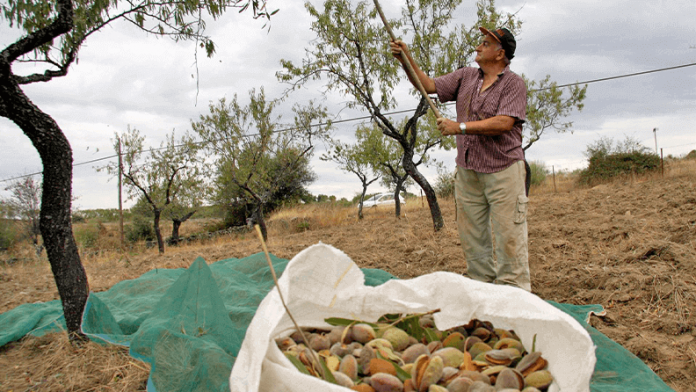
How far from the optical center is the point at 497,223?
258 cm

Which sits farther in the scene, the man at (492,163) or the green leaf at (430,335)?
the man at (492,163)

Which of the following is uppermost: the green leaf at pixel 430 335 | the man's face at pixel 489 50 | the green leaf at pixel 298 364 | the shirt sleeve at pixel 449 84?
the man's face at pixel 489 50

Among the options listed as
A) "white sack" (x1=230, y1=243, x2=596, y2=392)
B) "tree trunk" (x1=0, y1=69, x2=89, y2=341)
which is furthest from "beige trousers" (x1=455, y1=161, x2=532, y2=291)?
"tree trunk" (x1=0, y1=69, x2=89, y2=341)

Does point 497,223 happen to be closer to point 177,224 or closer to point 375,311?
point 375,311

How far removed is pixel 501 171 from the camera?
2566mm

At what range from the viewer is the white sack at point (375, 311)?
4.09 ft

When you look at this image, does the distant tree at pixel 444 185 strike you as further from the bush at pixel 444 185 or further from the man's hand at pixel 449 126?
the man's hand at pixel 449 126

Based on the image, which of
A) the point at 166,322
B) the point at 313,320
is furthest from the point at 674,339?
the point at 166,322

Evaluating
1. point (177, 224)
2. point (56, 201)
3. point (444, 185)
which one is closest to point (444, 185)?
point (444, 185)

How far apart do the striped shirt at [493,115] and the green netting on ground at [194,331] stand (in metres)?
0.99

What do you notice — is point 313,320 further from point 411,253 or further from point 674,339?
point 411,253

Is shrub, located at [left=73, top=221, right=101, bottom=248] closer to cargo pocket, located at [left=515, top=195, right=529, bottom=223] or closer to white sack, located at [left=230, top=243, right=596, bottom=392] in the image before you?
white sack, located at [left=230, top=243, right=596, bottom=392]

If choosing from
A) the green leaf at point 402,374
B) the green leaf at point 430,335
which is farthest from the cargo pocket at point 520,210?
the green leaf at point 402,374

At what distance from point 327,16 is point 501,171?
626cm
